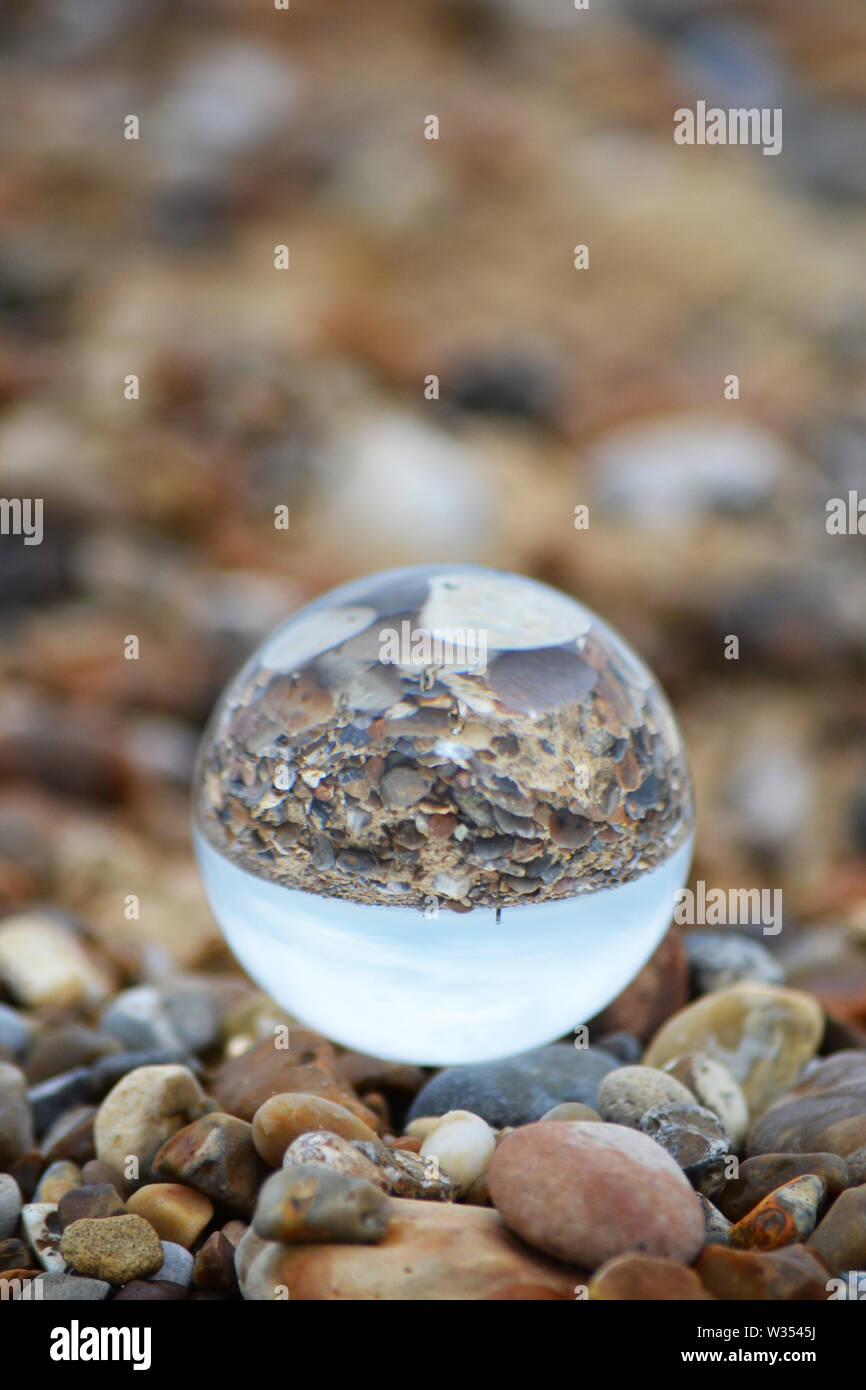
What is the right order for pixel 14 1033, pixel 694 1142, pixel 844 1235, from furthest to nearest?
pixel 14 1033, pixel 694 1142, pixel 844 1235

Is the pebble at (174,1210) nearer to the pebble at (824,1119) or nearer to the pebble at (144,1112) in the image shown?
the pebble at (144,1112)

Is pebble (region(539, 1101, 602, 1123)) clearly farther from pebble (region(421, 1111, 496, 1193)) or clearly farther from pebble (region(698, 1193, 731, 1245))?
pebble (region(698, 1193, 731, 1245))

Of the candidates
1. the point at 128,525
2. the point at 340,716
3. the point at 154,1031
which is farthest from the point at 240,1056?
the point at 128,525

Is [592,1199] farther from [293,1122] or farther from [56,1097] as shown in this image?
[56,1097]

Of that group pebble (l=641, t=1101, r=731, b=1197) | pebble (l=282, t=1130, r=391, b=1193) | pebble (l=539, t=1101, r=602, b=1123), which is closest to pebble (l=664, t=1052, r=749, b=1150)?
pebble (l=641, t=1101, r=731, b=1197)

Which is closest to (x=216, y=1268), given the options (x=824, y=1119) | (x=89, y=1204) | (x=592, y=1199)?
(x=89, y=1204)

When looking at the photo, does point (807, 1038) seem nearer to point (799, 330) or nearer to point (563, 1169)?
point (563, 1169)
